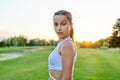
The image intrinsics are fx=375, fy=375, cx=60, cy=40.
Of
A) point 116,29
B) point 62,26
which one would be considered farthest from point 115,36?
point 62,26

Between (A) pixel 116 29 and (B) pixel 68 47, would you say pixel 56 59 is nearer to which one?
(B) pixel 68 47

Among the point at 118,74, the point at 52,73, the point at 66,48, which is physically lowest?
the point at 118,74

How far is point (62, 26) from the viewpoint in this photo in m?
3.51

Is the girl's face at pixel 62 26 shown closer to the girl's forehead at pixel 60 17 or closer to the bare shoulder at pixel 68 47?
the girl's forehead at pixel 60 17

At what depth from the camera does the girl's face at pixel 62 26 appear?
3.51 meters

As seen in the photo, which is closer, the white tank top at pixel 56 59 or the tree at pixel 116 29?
the white tank top at pixel 56 59

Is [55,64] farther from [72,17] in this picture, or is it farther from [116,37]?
[116,37]

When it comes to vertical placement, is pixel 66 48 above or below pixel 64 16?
below

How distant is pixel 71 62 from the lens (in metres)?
3.34

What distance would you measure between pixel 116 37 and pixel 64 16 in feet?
282

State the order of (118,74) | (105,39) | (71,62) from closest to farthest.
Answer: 1. (71,62)
2. (118,74)
3. (105,39)

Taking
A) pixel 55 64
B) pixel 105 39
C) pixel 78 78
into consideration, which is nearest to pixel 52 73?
pixel 55 64

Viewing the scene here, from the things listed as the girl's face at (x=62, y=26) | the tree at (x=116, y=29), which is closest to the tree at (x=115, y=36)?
the tree at (x=116, y=29)

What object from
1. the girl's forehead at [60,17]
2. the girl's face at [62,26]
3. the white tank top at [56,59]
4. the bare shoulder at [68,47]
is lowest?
the white tank top at [56,59]
